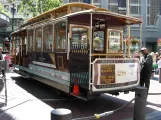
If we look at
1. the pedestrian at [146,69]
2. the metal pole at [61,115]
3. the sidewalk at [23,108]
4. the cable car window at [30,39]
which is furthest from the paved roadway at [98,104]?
the metal pole at [61,115]

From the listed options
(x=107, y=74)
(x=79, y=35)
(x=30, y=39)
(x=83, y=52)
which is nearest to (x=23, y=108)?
(x=83, y=52)

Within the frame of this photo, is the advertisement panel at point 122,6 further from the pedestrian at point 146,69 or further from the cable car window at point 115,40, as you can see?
the pedestrian at point 146,69

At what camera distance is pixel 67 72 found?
26.8 ft

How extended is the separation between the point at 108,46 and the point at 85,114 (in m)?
3.23

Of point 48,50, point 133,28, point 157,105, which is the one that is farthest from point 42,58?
point 133,28

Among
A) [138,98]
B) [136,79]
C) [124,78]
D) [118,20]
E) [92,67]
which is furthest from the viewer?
[118,20]

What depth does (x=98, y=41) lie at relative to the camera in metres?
10.0

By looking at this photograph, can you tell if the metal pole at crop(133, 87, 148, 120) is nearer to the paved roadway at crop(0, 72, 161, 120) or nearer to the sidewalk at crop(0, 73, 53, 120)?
the paved roadway at crop(0, 72, 161, 120)

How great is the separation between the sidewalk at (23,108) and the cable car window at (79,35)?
2.43 metres

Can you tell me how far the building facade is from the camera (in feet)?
150

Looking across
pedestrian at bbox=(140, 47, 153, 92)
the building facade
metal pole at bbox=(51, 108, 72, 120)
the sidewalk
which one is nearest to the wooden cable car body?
pedestrian at bbox=(140, 47, 153, 92)

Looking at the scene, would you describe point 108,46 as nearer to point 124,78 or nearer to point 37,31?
point 124,78

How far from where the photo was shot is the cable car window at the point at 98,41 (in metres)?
9.85

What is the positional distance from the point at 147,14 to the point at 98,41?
39.2 metres
